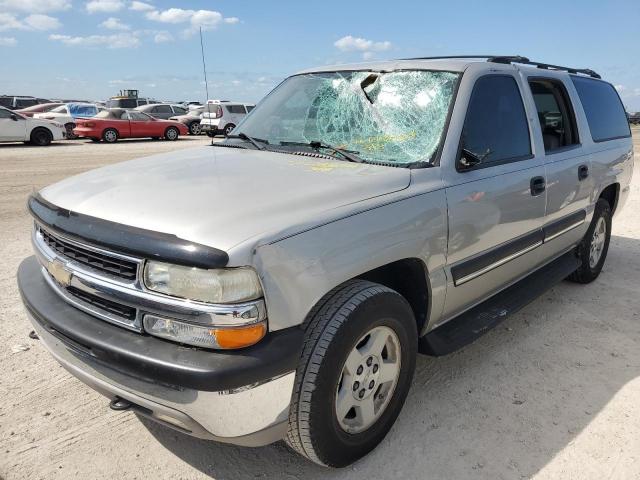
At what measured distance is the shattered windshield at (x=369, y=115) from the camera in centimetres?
288

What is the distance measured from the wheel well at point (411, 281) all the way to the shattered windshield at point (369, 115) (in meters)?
0.55

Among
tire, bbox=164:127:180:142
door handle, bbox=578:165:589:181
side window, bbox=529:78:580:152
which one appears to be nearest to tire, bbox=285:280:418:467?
side window, bbox=529:78:580:152

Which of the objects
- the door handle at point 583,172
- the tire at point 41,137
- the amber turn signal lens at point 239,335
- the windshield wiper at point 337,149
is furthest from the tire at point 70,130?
the amber turn signal lens at point 239,335

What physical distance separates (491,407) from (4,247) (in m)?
5.17

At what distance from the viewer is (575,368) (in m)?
3.39

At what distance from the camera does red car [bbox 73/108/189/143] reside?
808 inches

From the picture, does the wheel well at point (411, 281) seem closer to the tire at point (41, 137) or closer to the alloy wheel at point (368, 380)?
the alloy wheel at point (368, 380)

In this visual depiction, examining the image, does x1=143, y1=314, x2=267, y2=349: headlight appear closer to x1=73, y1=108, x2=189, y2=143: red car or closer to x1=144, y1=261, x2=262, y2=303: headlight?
x1=144, y1=261, x2=262, y2=303: headlight

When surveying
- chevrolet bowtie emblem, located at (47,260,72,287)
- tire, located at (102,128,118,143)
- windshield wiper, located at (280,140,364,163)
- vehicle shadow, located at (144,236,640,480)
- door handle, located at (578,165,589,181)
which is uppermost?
windshield wiper, located at (280,140,364,163)

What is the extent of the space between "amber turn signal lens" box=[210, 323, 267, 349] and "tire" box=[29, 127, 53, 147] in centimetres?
1966

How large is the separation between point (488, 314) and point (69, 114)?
2406cm

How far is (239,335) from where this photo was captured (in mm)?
1905

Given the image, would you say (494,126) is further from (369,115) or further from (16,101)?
(16,101)

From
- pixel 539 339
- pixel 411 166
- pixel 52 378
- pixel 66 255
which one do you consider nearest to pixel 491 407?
pixel 539 339
